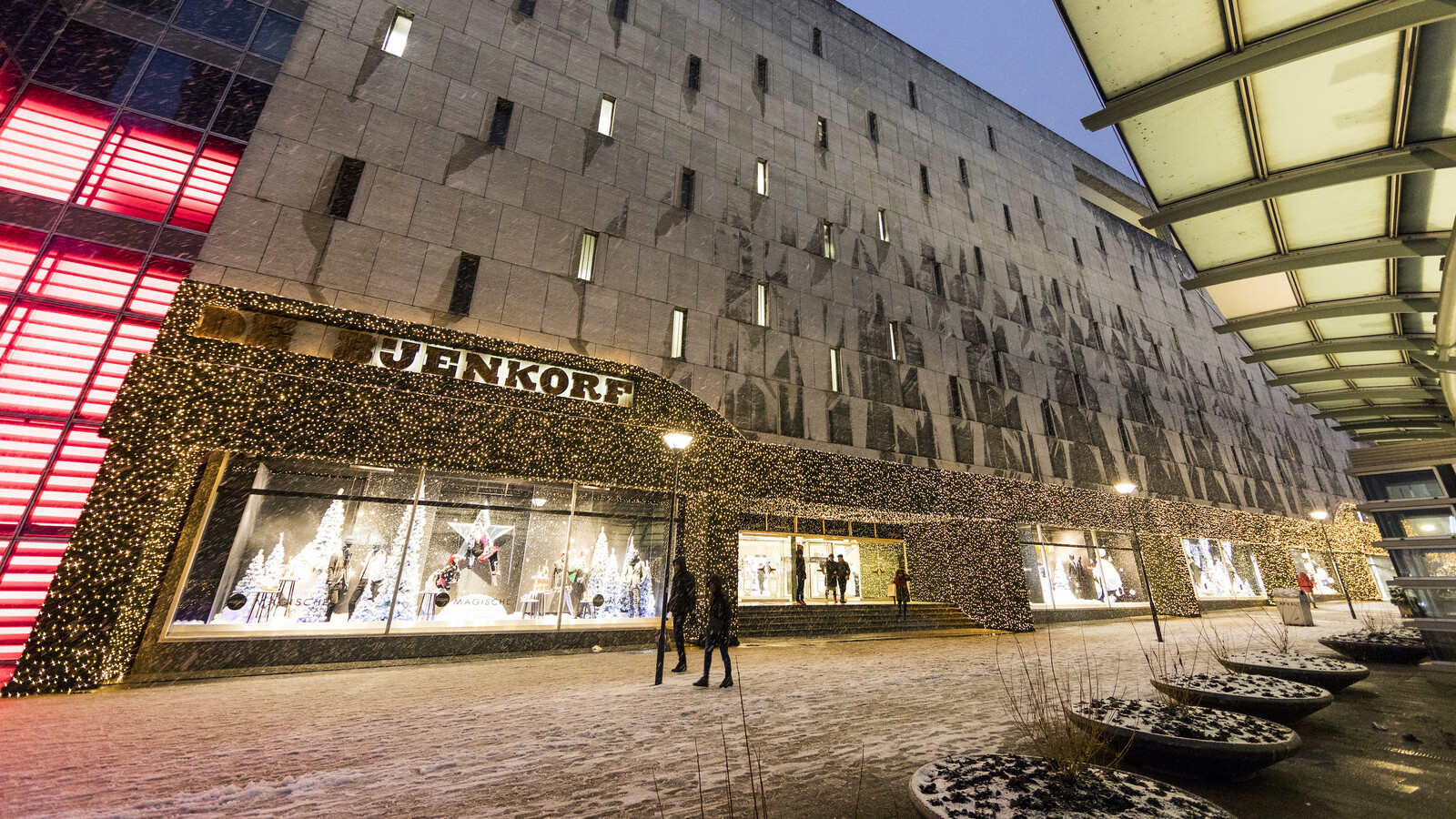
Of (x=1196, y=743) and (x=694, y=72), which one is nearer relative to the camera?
(x=1196, y=743)

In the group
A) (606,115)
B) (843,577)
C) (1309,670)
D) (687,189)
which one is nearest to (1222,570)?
(843,577)

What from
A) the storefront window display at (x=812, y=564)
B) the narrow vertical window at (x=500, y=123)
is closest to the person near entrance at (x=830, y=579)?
the storefront window display at (x=812, y=564)

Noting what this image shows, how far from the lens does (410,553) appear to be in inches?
432

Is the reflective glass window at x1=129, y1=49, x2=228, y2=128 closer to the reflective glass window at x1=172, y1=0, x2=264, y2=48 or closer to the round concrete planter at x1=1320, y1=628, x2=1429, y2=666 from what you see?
the reflective glass window at x1=172, y1=0, x2=264, y2=48

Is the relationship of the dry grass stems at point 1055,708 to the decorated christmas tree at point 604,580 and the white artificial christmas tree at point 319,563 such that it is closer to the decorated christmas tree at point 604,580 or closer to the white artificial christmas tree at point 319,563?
the decorated christmas tree at point 604,580

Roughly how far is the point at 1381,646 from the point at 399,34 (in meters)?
25.3

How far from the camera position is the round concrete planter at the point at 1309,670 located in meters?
6.50

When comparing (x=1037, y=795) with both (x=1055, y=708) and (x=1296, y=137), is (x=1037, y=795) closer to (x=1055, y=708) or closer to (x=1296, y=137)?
(x=1055, y=708)

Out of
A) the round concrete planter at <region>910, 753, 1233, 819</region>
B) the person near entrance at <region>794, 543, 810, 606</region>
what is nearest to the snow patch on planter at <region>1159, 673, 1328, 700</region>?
the round concrete planter at <region>910, 753, 1233, 819</region>

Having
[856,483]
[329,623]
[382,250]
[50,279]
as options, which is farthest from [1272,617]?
[50,279]

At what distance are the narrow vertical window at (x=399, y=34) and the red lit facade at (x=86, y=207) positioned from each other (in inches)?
80.8

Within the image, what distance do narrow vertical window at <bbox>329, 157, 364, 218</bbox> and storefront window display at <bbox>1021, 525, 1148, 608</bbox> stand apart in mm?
23887

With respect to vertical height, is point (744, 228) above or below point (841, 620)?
above

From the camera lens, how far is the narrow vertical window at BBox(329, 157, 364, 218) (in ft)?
37.9
